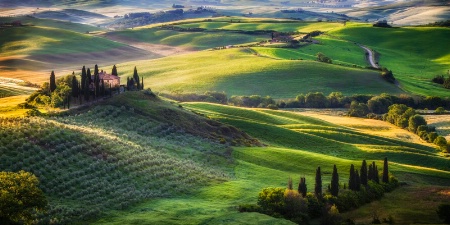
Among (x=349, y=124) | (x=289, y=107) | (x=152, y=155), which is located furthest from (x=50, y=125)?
(x=289, y=107)

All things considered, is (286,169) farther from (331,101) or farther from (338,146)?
(331,101)

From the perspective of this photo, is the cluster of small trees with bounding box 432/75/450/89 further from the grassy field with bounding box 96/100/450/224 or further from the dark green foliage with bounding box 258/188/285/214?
the dark green foliage with bounding box 258/188/285/214

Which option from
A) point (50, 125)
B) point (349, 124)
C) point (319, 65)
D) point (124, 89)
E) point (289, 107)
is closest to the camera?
point (50, 125)

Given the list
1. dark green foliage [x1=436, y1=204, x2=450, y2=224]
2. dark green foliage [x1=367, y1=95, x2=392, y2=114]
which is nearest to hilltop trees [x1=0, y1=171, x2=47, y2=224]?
dark green foliage [x1=436, y1=204, x2=450, y2=224]

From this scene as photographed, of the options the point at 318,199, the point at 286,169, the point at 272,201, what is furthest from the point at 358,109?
the point at 272,201

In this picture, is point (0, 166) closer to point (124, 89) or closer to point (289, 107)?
point (124, 89)

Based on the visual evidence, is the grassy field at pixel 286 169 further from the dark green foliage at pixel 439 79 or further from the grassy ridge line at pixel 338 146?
Result: the dark green foliage at pixel 439 79

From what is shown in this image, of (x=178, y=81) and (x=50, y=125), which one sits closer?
(x=50, y=125)
